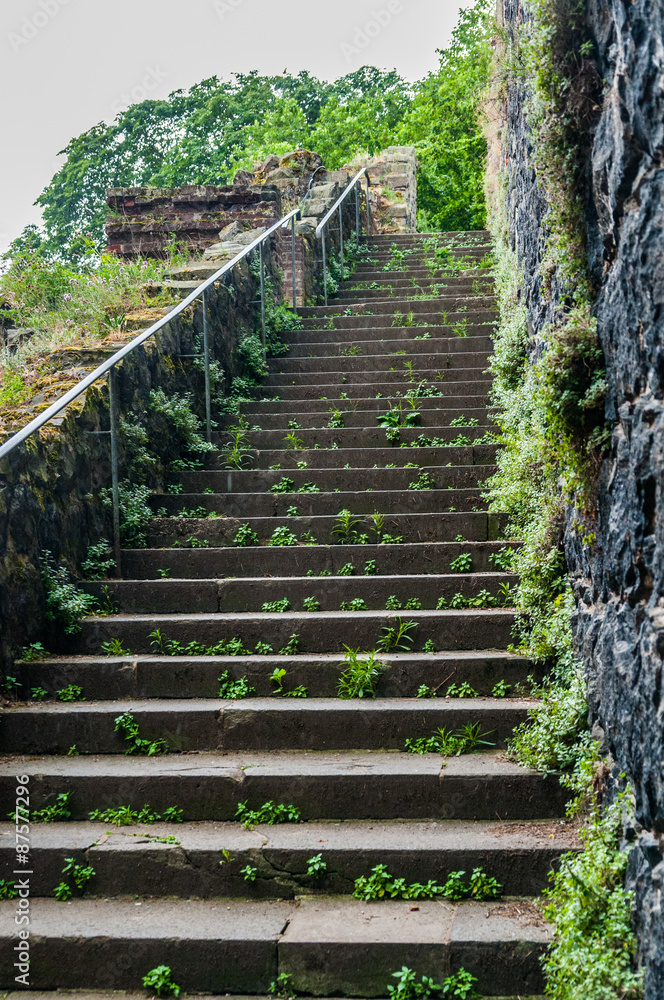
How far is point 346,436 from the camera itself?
684 centimetres

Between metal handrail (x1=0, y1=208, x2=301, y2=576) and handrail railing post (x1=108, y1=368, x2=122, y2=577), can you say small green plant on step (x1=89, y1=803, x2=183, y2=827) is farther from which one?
handrail railing post (x1=108, y1=368, x2=122, y2=577)

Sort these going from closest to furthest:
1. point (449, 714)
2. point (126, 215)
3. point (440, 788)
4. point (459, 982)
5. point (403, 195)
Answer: point (459, 982) → point (440, 788) → point (449, 714) → point (126, 215) → point (403, 195)

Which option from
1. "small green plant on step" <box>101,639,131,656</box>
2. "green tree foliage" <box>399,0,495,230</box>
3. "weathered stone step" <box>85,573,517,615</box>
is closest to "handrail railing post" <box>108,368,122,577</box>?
"weathered stone step" <box>85,573,517,615</box>

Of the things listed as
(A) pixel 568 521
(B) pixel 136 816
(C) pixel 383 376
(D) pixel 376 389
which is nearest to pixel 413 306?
(C) pixel 383 376

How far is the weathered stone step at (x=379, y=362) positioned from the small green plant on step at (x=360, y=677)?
3776 mm

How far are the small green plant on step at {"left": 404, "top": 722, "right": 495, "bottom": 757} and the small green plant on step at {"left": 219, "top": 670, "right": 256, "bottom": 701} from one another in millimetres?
845

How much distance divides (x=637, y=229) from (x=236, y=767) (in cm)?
268

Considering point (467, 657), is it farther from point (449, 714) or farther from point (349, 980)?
point (349, 980)

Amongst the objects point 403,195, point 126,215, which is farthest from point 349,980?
point 403,195

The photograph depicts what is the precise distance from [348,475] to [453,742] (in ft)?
8.27

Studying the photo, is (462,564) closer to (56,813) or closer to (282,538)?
(282,538)

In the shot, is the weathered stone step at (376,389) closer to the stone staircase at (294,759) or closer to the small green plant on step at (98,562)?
the stone staircase at (294,759)

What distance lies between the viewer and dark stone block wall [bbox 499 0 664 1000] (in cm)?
260

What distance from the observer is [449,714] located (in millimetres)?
4164
